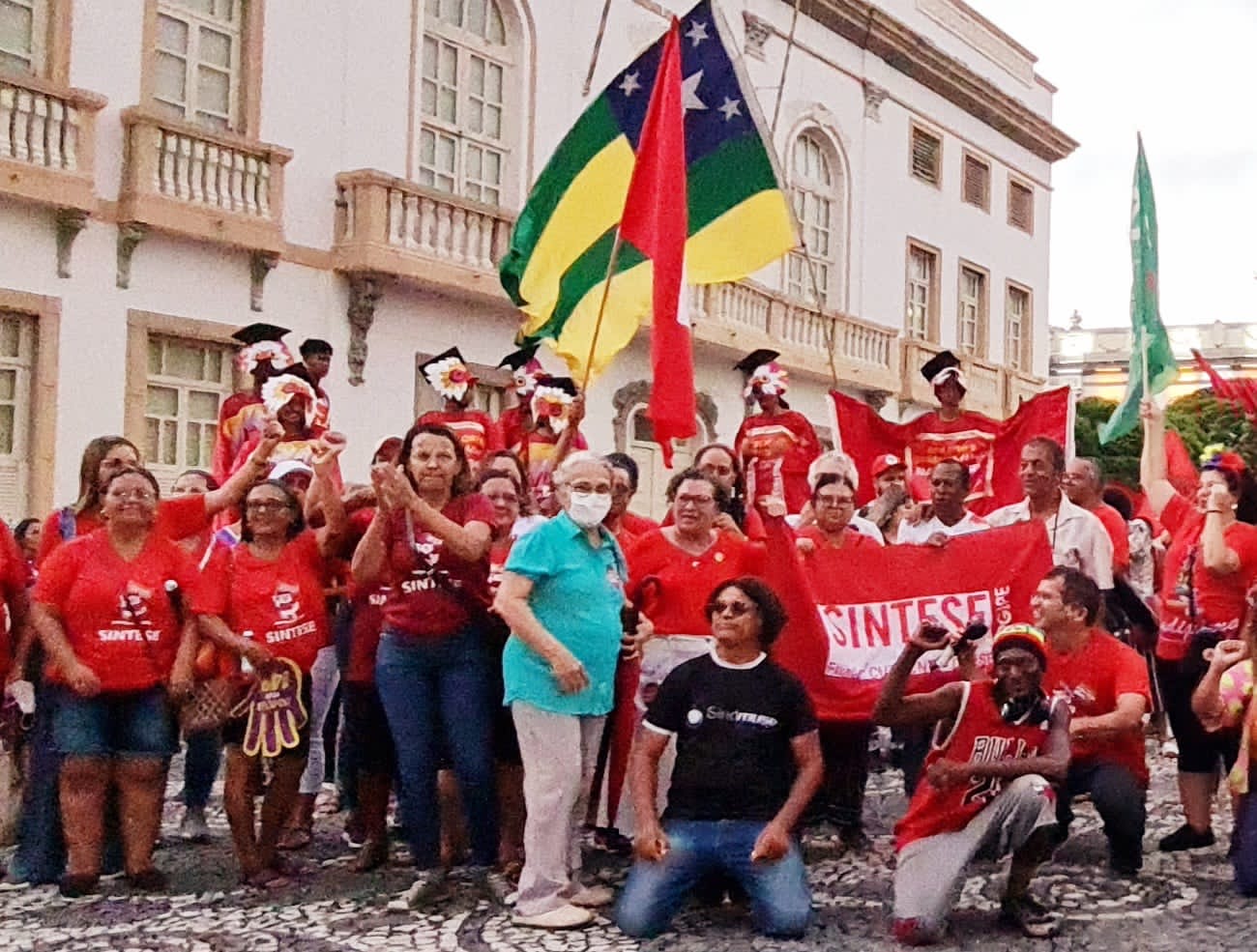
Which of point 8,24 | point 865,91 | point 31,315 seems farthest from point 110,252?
point 865,91

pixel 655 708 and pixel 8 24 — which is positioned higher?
pixel 8 24

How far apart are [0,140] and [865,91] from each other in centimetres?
1446

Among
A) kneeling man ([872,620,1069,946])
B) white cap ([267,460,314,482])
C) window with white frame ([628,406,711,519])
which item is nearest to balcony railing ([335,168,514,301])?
window with white frame ([628,406,711,519])

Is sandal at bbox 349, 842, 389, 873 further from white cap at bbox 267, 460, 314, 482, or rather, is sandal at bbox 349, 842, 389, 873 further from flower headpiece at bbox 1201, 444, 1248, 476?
flower headpiece at bbox 1201, 444, 1248, 476

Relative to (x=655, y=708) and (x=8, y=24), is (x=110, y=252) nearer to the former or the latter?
(x=8, y=24)

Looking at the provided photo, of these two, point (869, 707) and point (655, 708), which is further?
point (869, 707)

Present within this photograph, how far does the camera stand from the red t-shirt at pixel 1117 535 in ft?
24.0

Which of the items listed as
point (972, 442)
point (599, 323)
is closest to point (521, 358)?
point (972, 442)

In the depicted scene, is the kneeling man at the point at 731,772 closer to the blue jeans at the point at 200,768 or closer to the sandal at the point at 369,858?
the sandal at the point at 369,858

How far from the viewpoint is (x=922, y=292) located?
25125 mm

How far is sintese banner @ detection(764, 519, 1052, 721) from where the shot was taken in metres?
6.29

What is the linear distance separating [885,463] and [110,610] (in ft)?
15.9

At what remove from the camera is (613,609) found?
5375 mm

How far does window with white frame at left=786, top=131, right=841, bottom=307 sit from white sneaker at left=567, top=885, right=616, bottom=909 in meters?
16.6
